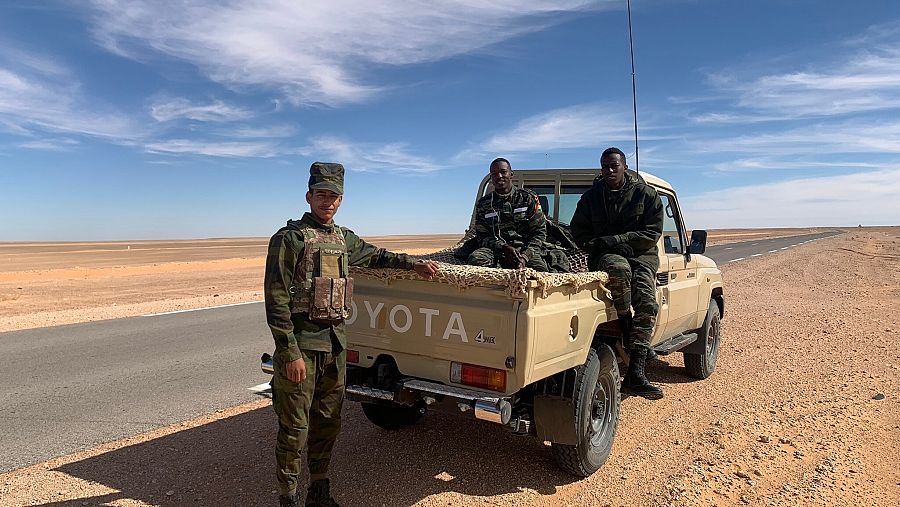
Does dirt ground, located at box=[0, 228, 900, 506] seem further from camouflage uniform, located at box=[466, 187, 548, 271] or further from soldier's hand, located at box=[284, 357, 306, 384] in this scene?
camouflage uniform, located at box=[466, 187, 548, 271]

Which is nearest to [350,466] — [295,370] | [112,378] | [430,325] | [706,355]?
[430,325]

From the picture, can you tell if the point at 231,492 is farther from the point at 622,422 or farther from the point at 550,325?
the point at 622,422

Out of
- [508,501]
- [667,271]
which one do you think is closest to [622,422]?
[667,271]

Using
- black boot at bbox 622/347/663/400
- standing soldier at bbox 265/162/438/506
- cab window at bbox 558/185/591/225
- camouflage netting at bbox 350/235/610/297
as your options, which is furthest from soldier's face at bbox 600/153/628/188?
standing soldier at bbox 265/162/438/506

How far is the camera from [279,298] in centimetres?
306

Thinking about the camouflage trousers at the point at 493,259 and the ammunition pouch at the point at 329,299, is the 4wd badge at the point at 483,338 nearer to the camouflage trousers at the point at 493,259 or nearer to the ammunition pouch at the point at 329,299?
the ammunition pouch at the point at 329,299

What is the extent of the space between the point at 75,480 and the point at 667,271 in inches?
194

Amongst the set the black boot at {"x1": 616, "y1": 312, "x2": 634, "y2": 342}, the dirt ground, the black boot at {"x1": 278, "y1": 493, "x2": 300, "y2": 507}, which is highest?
the black boot at {"x1": 616, "y1": 312, "x2": 634, "y2": 342}

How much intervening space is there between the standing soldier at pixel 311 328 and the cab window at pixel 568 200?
11.0 ft

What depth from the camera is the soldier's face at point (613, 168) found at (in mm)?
5137

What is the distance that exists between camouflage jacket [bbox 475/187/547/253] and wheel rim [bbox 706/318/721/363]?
9.48 feet

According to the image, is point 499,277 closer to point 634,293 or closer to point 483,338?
point 483,338

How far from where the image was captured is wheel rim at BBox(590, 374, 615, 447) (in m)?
4.23

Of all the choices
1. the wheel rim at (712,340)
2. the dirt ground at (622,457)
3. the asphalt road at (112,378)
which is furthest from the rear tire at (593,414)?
the asphalt road at (112,378)
